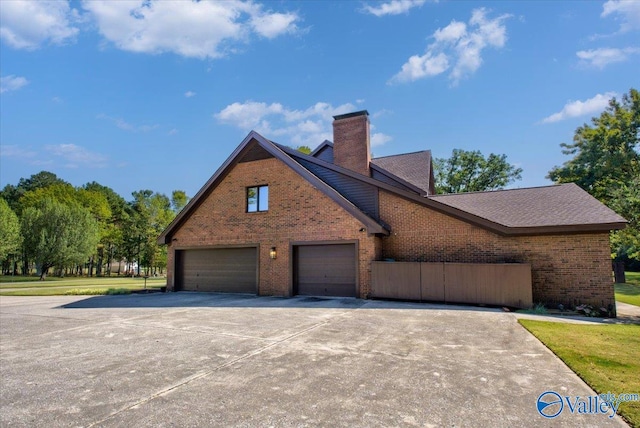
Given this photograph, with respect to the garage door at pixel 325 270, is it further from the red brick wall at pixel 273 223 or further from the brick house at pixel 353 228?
the red brick wall at pixel 273 223

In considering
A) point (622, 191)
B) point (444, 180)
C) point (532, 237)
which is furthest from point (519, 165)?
point (532, 237)

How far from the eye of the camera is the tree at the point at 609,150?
2488 centimetres

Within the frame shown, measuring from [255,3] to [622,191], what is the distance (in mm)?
16334

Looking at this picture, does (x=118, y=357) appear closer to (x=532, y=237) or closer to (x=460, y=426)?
(x=460, y=426)

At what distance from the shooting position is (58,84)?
23.1m

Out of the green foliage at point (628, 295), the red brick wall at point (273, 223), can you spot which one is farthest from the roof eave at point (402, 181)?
the green foliage at point (628, 295)

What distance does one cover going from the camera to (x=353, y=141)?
16.9 meters

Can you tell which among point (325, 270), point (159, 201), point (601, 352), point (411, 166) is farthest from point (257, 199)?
point (159, 201)

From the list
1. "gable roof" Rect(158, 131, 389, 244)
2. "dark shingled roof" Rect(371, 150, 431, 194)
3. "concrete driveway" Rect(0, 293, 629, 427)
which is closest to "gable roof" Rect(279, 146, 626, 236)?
"dark shingled roof" Rect(371, 150, 431, 194)

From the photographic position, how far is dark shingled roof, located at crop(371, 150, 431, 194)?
16780 millimetres

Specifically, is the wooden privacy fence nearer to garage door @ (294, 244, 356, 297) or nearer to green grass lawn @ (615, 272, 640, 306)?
garage door @ (294, 244, 356, 297)

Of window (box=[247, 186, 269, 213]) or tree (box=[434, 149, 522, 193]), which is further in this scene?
tree (box=[434, 149, 522, 193])
